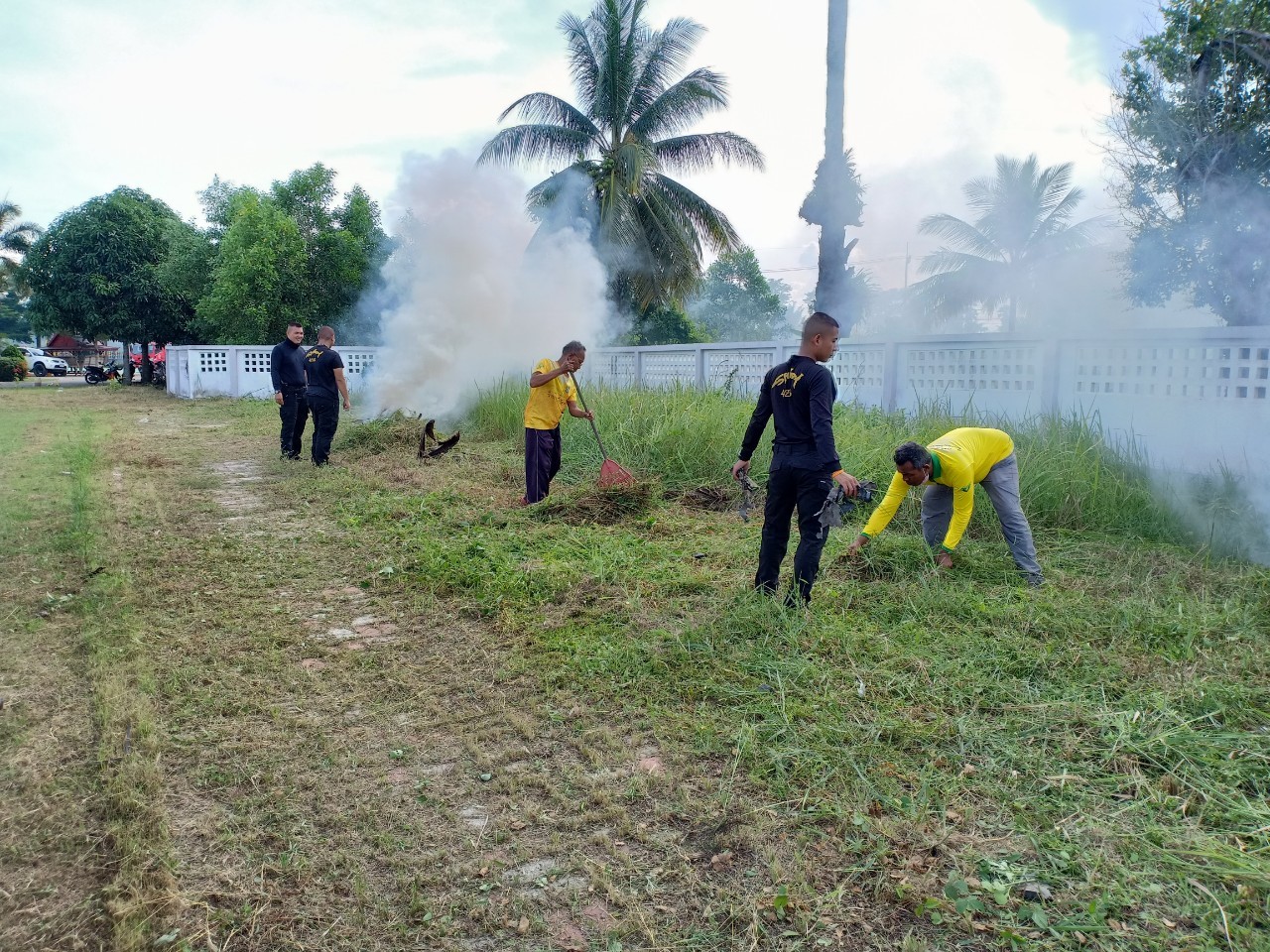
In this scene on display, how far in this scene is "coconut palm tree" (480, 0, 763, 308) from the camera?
18.6 meters

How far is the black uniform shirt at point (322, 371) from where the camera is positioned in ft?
28.7

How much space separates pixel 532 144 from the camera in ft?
62.5

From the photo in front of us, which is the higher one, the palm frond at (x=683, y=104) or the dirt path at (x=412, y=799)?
the palm frond at (x=683, y=104)

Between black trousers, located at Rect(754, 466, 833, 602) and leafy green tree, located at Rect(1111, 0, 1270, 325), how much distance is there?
5891 millimetres

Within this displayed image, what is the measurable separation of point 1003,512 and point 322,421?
6885 millimetres

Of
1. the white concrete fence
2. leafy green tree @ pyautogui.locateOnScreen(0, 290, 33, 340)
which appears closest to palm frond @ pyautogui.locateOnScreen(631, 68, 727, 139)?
the white concrete fence

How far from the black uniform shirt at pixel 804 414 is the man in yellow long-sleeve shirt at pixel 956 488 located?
0.56 metres

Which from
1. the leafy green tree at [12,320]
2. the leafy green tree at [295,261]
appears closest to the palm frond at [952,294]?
the leafy green tree at [295,261]

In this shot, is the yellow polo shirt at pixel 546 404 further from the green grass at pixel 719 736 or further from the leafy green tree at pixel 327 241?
the leafy green tree at pixel 327 241

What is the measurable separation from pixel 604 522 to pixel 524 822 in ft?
13.1

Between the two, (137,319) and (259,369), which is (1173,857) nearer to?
(259,369)

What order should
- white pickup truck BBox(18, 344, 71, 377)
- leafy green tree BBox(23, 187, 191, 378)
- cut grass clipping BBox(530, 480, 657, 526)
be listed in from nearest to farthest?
cut grass clipping BBox(530, 480, 657, 526) < leafy green tree BBox(23, 187, 191, 378) < white pickup truck BBox(18, 344, 71, 377)

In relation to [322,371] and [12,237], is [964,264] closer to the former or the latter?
[322,371]

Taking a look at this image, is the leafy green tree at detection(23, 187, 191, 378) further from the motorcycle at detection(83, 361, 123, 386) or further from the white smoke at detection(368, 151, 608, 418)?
the white smoke at detection(368, 151, 608, 418)
